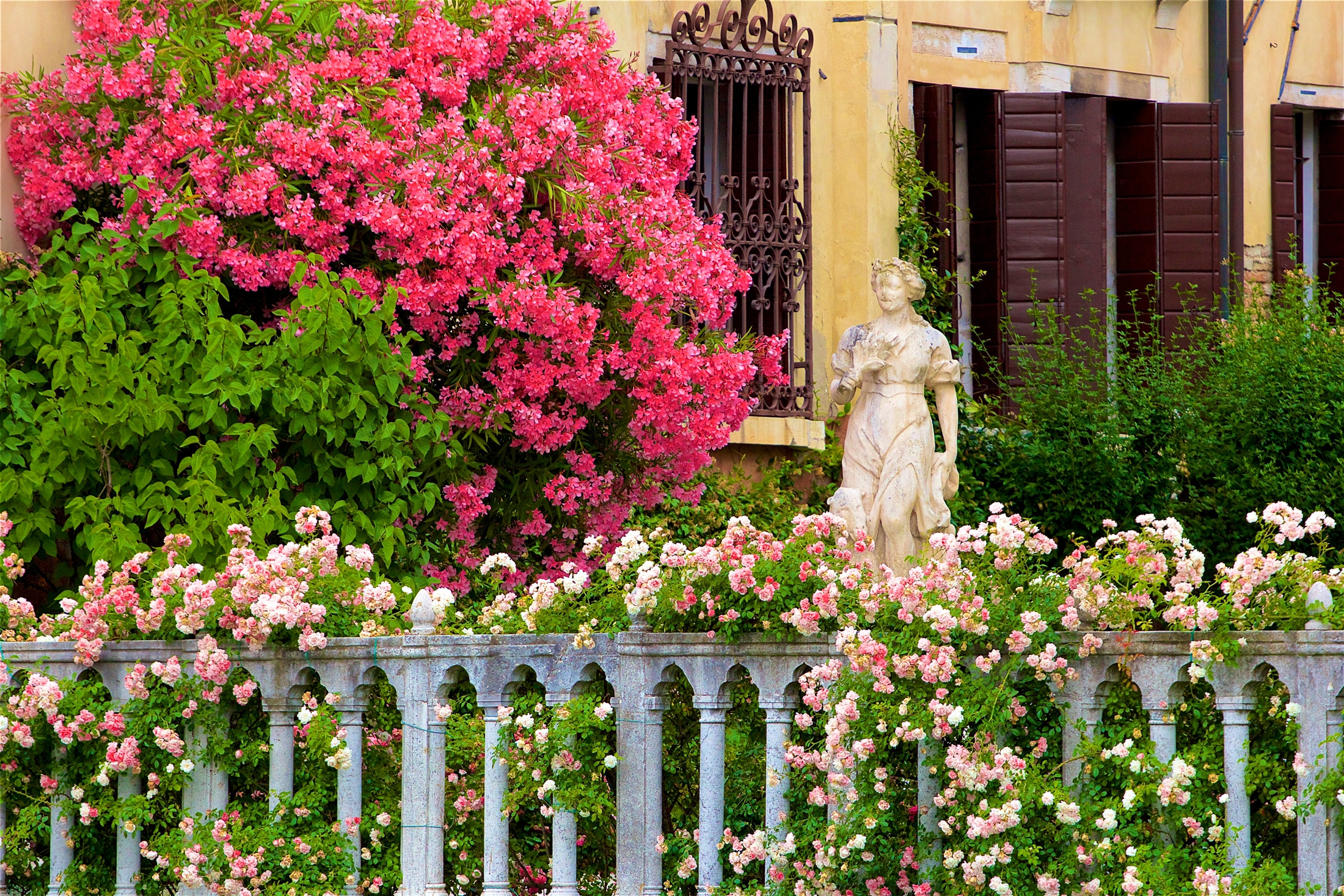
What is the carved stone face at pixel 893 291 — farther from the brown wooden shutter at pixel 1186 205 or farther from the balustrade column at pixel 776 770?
the brown wooden shutter at pixel 1186 205

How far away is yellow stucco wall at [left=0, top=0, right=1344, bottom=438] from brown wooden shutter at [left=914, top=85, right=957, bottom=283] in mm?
118

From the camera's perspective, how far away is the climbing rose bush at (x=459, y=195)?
340 inches

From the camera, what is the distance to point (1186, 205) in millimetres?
14695

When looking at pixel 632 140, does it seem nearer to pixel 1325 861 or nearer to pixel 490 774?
pixel 490 774

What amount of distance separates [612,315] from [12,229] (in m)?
2.70

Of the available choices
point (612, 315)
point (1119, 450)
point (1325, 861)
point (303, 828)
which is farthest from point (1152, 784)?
point (1119, 450)

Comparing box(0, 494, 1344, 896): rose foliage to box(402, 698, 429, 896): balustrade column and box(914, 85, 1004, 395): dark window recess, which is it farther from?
box(914, 85, 1004, 395): dark window recess

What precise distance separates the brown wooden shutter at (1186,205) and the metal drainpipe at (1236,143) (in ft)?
0.88

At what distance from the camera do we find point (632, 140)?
9.77m

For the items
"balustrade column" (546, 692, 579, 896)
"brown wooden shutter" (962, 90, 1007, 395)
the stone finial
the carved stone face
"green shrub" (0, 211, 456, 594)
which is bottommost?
"balustrade column" (546, 692, 579, 896)

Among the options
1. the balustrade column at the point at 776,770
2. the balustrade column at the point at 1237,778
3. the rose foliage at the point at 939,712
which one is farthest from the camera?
the balustrade column at the point at 776,770

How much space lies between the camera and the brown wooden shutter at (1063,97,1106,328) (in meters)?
14.3

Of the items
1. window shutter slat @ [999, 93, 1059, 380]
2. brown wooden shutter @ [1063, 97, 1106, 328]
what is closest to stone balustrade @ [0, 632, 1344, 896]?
window shutter slat @ [999, 93, 1059, 380]

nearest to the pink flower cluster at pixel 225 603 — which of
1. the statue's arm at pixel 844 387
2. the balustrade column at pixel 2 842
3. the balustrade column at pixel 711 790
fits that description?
the balustrade column at pixel 2 842
